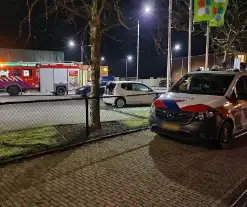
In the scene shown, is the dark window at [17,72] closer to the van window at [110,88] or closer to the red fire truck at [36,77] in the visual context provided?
the red fire truck at [36,77]

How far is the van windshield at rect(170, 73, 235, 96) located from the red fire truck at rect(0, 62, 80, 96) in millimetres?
19990

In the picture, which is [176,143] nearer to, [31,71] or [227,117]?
[227,117]

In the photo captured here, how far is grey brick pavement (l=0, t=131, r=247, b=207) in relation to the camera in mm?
4270

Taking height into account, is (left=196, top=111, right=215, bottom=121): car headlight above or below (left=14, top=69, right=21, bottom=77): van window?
below

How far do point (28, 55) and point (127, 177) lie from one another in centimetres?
4117

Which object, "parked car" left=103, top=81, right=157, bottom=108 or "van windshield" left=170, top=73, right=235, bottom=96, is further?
"parked car" left=103, top=81, right=157, bottom=108

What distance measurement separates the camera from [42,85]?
26.2m

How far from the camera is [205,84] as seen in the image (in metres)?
7.60

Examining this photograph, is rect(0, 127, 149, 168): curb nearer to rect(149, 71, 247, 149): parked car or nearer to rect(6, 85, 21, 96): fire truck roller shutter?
rect(149, 71, 247, 149): parked car

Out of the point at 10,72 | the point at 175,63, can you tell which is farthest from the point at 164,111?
the point at 175,63

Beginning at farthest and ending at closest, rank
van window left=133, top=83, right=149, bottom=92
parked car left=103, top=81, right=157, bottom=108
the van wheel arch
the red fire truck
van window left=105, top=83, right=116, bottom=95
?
1. the red fire truck
2. van window left=133, top=83, right=149, bottom=92
3. van window left=105, top=83, right=116, bottom=95
4. parked car left=103, top=81, right=157, bottom=108
5. the van wheel arch

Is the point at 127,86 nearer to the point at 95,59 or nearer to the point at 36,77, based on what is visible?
the point at 95,59

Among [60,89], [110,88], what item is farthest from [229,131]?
[60,89]

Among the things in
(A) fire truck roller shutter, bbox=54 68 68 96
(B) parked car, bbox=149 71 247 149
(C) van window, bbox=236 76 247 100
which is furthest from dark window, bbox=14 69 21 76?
(C) van window, bbox=236 76 247 100
